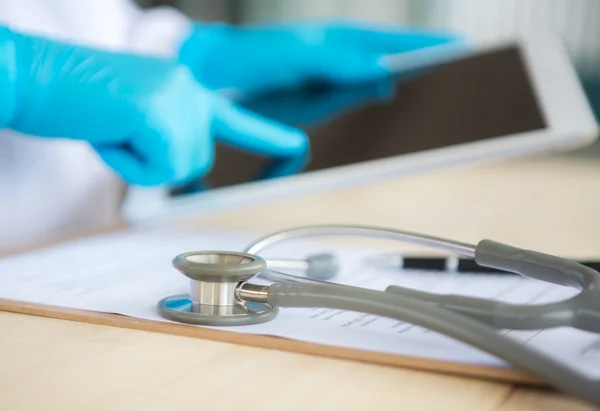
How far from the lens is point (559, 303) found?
0.33m

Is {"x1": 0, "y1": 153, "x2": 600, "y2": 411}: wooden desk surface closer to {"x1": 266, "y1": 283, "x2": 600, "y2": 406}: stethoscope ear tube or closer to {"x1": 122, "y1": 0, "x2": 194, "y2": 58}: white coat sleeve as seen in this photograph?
{"x1": 266, "y1": 283, "x2": 600, "y2": 406}: stethoscope ear tube

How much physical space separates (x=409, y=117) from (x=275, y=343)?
0.55m

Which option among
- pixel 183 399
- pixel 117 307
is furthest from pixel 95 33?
pixel 183 399

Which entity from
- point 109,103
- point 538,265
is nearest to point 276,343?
point 538,265

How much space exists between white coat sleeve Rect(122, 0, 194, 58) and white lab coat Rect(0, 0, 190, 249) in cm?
4

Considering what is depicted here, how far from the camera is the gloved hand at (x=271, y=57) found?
125 cm

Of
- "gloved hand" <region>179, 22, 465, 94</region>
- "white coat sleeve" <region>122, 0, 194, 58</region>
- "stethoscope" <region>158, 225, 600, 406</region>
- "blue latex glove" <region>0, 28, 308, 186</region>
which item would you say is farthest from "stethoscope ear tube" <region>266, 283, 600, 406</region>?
"gloved hand" <region>179, 22, 465, 94</region>

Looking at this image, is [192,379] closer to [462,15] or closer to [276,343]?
[276,343]

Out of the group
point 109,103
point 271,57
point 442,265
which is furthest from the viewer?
point 271,57

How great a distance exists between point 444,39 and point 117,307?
3.40ft

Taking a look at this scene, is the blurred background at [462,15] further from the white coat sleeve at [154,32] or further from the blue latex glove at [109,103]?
the blue latex glove at [109,103]

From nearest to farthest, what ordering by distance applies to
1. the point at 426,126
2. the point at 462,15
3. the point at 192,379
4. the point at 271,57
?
the point at 192,379 < the point at 426,126 < the point at 271,57 < the point at 462,15

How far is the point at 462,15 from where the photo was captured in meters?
2.03

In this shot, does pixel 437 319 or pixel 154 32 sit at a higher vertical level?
pixel 154 32
